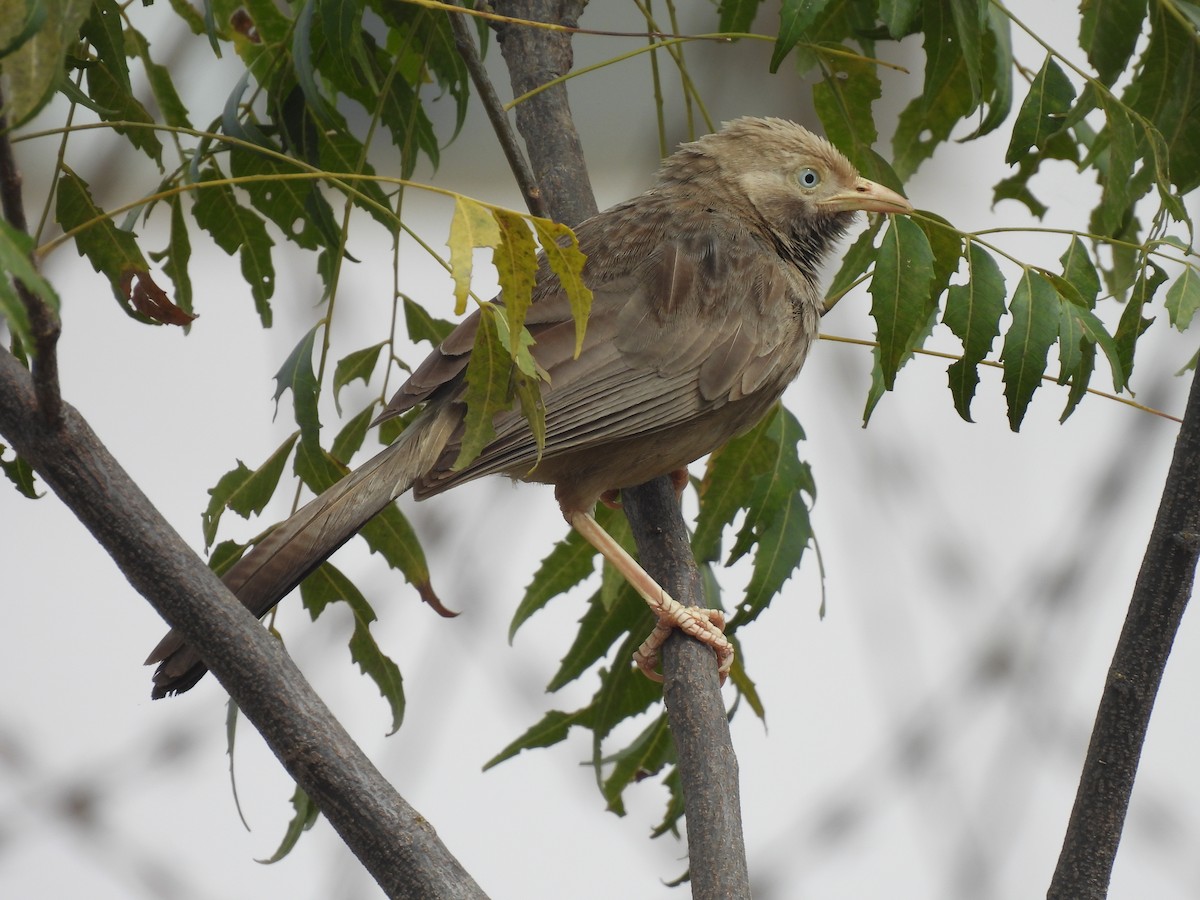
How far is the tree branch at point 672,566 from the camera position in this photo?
3037 millimetres

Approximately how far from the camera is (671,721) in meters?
3.44

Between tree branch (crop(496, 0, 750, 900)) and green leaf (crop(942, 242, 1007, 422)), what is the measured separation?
997 millimetres

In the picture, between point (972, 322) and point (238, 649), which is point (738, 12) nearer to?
point (972, 322)

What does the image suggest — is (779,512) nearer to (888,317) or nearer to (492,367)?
(888,317)

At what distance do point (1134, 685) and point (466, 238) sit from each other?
5.53 ft

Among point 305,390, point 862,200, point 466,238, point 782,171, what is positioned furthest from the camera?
point 782,171

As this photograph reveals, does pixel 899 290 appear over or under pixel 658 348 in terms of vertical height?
under

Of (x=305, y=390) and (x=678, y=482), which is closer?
(x=305, y=390)

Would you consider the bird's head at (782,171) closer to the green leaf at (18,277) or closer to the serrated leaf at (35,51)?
the serrated leaf at (35,51)

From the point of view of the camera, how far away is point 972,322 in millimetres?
3268

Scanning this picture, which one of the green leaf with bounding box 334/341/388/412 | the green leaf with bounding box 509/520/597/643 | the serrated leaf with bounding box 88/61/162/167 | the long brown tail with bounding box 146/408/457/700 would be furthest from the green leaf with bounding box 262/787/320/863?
the serrated leaf with bounding box 88/61/162/167

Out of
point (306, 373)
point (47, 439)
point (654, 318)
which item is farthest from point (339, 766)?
point (654, 318)

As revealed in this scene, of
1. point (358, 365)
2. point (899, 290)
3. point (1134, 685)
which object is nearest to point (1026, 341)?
point (899, 290)

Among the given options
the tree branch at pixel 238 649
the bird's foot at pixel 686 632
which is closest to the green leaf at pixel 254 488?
the bird's foot at pixel 686 632
